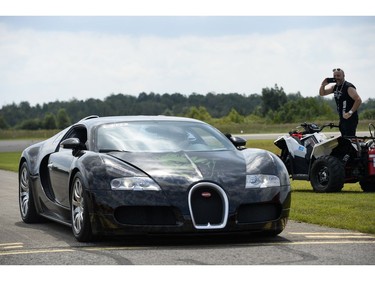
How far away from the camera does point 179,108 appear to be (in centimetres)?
14575

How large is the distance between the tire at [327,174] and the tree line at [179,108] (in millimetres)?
72418

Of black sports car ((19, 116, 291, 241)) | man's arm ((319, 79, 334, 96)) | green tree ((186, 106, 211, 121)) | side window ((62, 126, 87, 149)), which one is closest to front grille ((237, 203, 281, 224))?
black sports car ((19, 116, 291, 241))

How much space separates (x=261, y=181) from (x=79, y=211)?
1727 mm

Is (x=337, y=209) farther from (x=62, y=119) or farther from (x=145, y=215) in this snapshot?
(x=62, y=119)

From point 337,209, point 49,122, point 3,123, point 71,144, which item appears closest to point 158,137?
point 71,144

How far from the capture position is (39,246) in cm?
869

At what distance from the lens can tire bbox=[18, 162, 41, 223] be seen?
36.3 ft

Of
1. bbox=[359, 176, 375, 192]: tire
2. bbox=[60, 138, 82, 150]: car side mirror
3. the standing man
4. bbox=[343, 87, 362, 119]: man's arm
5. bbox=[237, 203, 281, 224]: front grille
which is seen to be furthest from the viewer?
bbox=[359, 176, 375, 192]: tire

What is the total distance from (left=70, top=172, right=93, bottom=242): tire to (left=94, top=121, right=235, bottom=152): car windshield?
0.47m

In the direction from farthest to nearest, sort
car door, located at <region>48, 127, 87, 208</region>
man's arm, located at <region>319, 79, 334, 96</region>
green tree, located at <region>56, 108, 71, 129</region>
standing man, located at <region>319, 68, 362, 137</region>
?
green tree, located at <region>56, 108, 71, 129</region> < man's arm, located at <region>319, 79, 334, 96</region> < standing man, located at <region>319, 68, 362, 137</region> < car door, located at <region>48, 127, 87, 208</region>

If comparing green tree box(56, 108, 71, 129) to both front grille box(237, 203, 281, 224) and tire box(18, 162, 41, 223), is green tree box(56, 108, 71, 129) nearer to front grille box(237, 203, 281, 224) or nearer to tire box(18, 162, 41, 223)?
tire box(18, 162, 41, 223)

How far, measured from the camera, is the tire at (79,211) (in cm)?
873

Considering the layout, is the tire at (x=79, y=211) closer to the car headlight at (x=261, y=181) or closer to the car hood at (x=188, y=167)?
the car hood at (x=188, y=167)

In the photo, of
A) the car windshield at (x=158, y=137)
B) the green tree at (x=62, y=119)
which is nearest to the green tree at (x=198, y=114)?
the green tree at (x=62, y=119)
